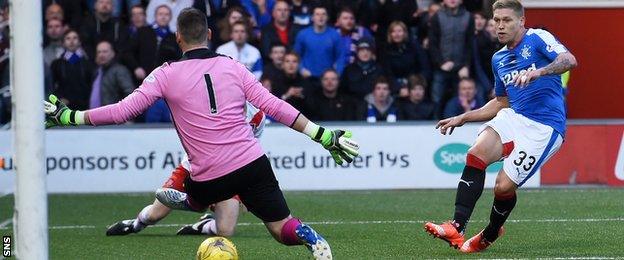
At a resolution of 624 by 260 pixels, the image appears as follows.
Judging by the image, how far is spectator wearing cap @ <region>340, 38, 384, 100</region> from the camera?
17.7m

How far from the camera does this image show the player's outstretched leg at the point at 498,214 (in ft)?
31.7

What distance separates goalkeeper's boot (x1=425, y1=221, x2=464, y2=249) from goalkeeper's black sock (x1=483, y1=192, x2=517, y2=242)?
0.28 meters

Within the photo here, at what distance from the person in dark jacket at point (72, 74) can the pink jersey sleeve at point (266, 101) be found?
30.2 ft

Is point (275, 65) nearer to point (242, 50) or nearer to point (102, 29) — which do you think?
point (242, 50)

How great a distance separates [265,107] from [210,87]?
1.15 feet

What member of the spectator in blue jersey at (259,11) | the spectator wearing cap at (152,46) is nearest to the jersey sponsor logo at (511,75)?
the spectator wearing cap at (152,46)

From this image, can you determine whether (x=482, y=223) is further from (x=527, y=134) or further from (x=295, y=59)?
(x=295, y=59)

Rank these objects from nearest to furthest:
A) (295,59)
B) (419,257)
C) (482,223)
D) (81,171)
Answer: (419,257), (482,223), (81,171), (295,59)

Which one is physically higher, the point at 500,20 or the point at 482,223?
the point at 500,20

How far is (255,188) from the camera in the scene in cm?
828

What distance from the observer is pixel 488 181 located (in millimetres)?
16266

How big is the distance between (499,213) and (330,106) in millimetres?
7714

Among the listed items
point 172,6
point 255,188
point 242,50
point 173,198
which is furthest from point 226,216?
point 172,6

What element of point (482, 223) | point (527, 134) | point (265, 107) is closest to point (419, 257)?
point (527, 134)
